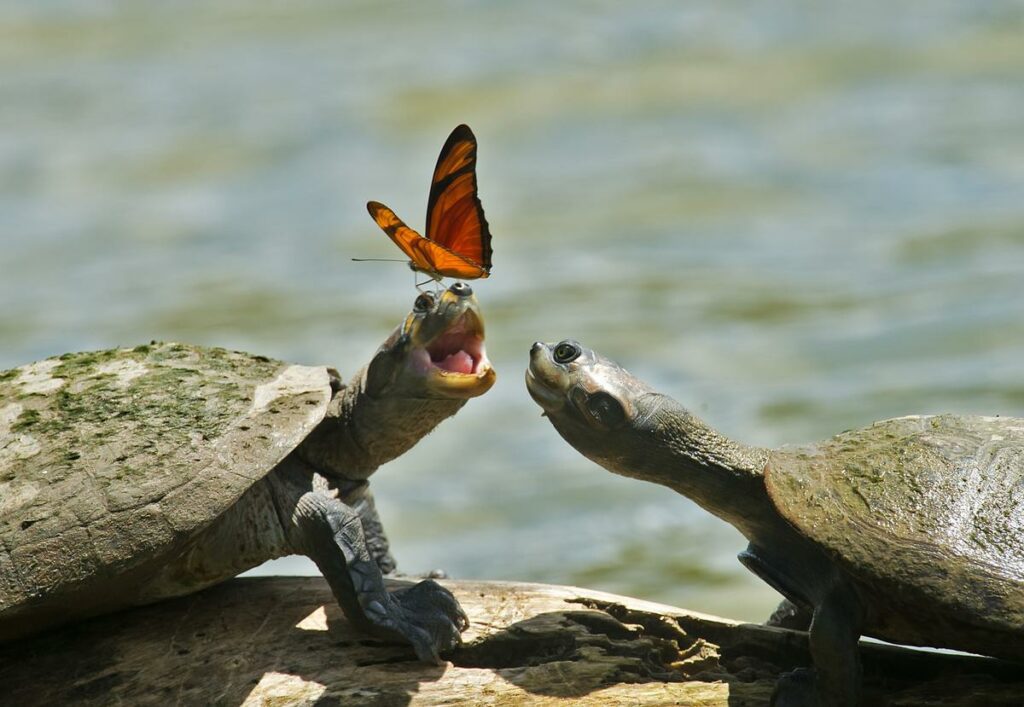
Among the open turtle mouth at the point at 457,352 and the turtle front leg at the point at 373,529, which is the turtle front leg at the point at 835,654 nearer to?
the open turtle mouth at the point at 457,352

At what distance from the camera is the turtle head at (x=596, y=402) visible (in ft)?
14.7

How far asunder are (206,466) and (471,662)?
40.7 inches

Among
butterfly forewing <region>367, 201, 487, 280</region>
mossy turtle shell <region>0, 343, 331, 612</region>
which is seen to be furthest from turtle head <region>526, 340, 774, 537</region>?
mossy turtle shell <region>0, 343, 331, 612</region>

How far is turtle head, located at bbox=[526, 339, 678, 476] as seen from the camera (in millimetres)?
4492

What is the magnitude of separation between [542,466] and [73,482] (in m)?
5.26

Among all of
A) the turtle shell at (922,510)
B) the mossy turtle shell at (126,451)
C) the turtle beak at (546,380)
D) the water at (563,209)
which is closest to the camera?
the turtle shell at (922,510)

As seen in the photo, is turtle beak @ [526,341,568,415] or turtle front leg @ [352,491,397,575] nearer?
turtle beak @ [526,341,568,415]

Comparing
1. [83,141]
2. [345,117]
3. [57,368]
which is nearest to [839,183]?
[345,117]

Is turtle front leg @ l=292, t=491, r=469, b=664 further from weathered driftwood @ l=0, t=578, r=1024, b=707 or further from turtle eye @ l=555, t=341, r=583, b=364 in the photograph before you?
turtle eye @ l=555, t=341, r=583, b=364

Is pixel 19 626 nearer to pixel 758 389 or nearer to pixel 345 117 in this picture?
pixel 758 389

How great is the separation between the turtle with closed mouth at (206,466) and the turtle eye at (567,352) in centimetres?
28

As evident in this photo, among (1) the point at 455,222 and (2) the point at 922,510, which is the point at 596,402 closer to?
(1) the point at 455,222

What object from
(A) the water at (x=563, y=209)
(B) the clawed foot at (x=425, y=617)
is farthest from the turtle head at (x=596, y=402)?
(A) the water at (x=563, y=209)

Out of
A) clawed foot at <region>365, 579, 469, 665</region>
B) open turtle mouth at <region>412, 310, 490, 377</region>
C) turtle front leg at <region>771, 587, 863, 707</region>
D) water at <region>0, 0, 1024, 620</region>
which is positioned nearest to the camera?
turtle front leg at <region>771, 587, 863, 707</region>
